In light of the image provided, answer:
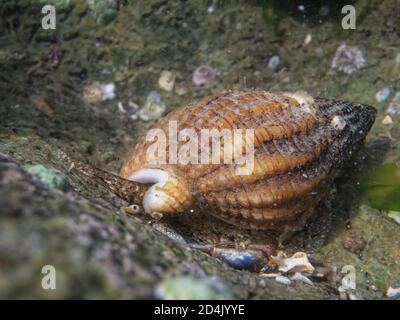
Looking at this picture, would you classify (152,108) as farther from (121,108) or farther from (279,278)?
(279,278)

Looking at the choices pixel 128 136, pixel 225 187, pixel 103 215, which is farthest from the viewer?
pixel 128 136

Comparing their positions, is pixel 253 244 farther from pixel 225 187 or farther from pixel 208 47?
pixel 208 47

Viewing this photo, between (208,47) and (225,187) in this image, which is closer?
(225,187)
